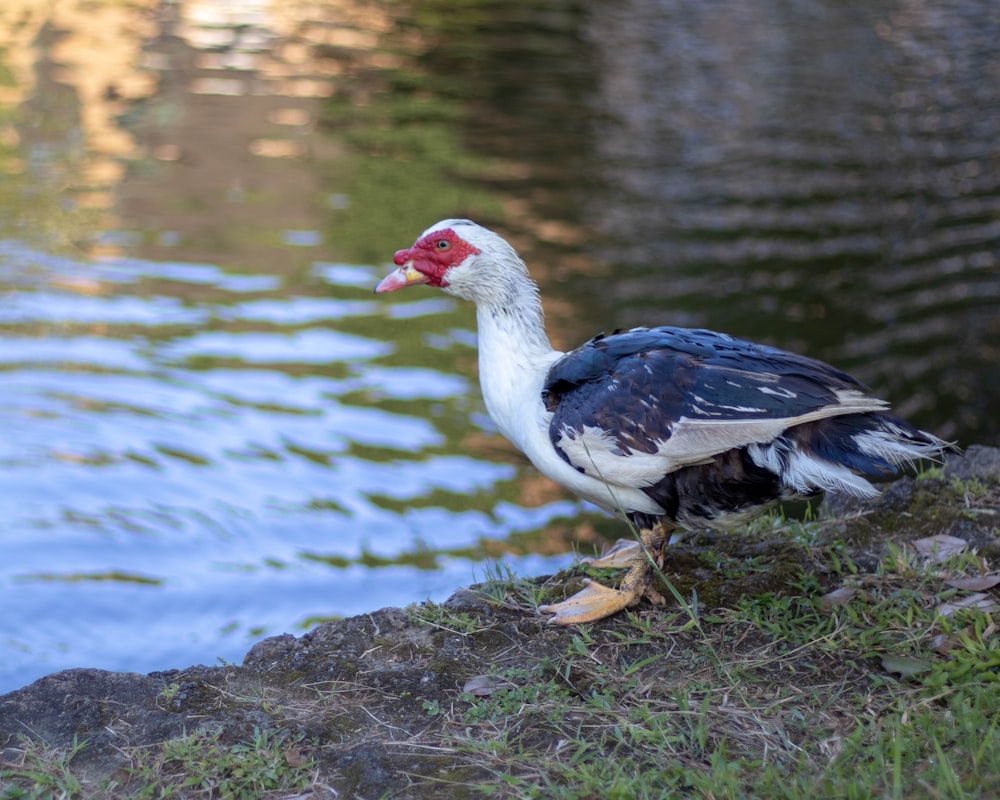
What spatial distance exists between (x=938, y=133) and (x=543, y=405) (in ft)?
36.4

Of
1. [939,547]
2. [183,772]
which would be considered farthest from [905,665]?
[183,772]

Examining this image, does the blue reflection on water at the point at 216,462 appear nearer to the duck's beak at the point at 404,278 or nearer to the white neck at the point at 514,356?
the white neck at the point at 514,356

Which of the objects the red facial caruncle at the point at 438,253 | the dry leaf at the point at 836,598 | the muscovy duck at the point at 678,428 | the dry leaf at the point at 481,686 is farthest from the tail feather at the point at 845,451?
the red facial caruncle at the point at 438,253

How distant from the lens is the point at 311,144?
12.8 metres

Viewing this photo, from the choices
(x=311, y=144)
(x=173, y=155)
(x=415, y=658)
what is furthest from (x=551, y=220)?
(x=415, y=658)

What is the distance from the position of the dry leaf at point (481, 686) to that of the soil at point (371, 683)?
0.08 feet

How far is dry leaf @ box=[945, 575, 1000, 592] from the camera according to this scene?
3.63m

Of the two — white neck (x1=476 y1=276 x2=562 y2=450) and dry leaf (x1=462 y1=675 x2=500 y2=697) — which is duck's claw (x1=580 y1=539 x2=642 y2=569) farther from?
dry leaf (x1=462 y1=675 x2=500 y2=697)

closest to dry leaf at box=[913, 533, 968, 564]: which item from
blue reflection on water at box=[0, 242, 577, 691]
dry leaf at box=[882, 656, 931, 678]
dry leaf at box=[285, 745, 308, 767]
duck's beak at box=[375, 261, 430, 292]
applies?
dry leaf at box=[882, 656, 931, 678]

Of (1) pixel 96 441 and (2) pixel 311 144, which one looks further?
(2) pixel 311 144

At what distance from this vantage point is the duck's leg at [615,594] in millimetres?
→ 3613

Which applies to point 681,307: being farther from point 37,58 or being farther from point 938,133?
point 37,58

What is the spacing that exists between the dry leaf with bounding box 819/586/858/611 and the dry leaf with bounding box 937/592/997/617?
0.89ft

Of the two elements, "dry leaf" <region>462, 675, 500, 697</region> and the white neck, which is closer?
"dry leaf" <region>462, 675, 500, 697</region>
